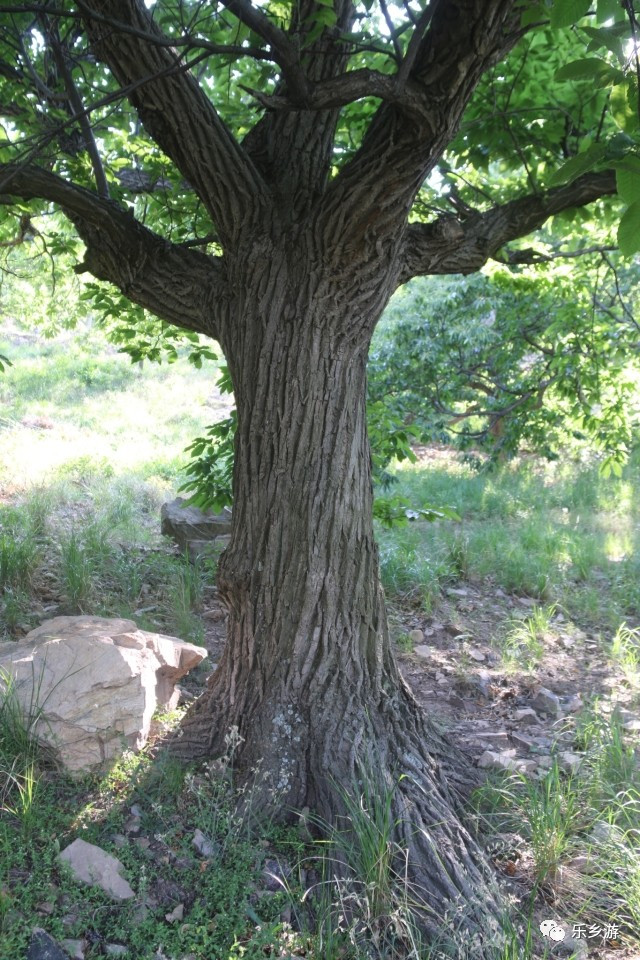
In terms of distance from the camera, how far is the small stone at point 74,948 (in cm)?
207

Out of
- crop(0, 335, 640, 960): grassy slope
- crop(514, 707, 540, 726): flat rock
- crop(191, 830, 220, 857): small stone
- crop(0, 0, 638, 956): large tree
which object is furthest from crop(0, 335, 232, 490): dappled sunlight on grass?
crop(191, 830, 220, 857): small stone

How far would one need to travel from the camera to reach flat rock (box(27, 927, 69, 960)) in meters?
2.01

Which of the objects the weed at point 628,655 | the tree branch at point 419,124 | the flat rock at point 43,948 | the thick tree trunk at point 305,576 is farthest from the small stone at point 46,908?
the weed at point 628,655

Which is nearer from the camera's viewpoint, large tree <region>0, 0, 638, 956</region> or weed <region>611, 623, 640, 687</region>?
large tree <region>0, 0, 638, 956</region>

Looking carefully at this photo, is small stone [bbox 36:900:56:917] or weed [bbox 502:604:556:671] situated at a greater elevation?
weed [bbox 502:604:556:671]

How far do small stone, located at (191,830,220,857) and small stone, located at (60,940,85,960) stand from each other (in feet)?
1.66

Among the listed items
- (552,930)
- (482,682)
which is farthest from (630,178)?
(482,682)

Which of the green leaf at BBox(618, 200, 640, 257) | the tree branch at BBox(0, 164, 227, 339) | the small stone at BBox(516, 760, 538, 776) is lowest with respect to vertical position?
the small stone at BBox(516, 760, 538, 776)

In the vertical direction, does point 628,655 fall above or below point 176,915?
above

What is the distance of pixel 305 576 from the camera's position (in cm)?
283

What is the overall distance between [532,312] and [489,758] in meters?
7.04

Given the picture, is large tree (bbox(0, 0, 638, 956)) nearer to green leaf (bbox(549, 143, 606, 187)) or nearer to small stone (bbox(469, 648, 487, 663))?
green leaf (bbox(549, 143, 606, 187))

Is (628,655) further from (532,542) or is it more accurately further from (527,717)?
(532,542)

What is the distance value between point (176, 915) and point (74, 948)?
33 cm
